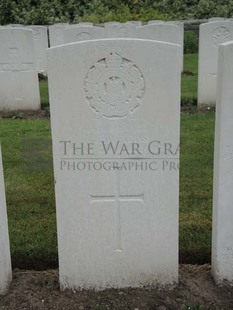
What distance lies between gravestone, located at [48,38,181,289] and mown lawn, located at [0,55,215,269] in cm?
54

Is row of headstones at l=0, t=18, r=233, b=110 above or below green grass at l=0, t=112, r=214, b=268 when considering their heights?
above

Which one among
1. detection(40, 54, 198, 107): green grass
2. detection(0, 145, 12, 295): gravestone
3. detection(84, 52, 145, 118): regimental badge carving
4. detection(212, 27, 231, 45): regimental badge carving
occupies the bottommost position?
detection(40, 54, 198, 107): green grass

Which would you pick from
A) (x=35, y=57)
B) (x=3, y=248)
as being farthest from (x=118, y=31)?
(x=3, y=248)

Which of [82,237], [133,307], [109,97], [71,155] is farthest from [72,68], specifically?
[133,307]

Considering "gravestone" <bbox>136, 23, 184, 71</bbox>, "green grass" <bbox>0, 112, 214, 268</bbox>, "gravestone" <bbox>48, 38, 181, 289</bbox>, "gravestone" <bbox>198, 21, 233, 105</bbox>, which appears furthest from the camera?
"gravestone" <bbox>136, 23, 184, 71</bbox>

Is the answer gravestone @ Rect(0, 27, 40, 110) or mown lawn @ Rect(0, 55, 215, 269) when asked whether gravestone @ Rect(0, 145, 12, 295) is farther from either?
gravestone @ Rect(0, 27, 40, 110)

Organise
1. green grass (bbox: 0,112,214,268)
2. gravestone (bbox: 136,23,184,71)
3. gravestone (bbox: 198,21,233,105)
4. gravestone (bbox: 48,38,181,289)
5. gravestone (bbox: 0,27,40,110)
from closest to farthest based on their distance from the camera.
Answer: gravestone (bbox: 48,38,181,289), green grass (bbox: 0,112,214,268), gravestone (bbox: 0,27,40,110), gravestone (bbox: 198,21,233,105), gravestone (bbox: 136,23,184,71)

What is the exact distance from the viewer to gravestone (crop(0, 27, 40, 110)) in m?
8.08

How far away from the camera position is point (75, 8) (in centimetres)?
1878

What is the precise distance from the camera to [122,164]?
3062 millimetres

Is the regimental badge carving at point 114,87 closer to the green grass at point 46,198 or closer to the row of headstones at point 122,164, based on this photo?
the row of headstones at point 122,164

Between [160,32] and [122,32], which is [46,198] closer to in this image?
[160,32]

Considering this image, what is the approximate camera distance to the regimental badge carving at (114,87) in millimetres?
2900

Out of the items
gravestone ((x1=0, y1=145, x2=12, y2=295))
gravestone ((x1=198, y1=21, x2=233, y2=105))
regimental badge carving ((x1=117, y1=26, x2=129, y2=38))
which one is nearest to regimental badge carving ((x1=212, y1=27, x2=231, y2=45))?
gravestone ((x1=198, y1=21, x2=233, y2=105))
